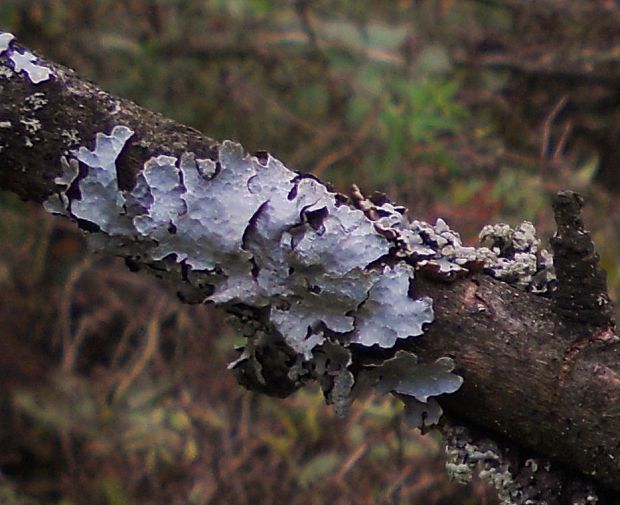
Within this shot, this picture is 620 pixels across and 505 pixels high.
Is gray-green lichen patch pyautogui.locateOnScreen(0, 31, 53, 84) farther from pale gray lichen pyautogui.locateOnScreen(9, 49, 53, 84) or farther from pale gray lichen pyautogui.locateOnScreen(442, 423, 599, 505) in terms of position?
pale gray lichen pyautogui.locateOnScreen(442, 423, 599, 505)

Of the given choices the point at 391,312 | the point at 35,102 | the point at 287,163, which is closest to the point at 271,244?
the point at 391,312

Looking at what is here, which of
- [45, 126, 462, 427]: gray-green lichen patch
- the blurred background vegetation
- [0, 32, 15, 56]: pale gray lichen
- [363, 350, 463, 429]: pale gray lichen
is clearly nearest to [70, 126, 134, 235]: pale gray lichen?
[45, 126, 462, 427]: gray-green lichen patch

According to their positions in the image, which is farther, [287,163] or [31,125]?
[287,163]

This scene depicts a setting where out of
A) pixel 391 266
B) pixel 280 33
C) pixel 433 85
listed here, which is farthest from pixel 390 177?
pixel 391 266

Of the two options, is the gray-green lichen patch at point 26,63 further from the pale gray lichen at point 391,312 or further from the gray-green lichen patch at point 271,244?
the pale gray lichen at point 391,312

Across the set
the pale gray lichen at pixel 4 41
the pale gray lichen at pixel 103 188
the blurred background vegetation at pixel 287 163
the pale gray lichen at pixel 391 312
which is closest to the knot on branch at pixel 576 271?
the pale gray lichen at pixel 391 312

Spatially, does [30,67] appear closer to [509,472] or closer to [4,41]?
[4,41]
